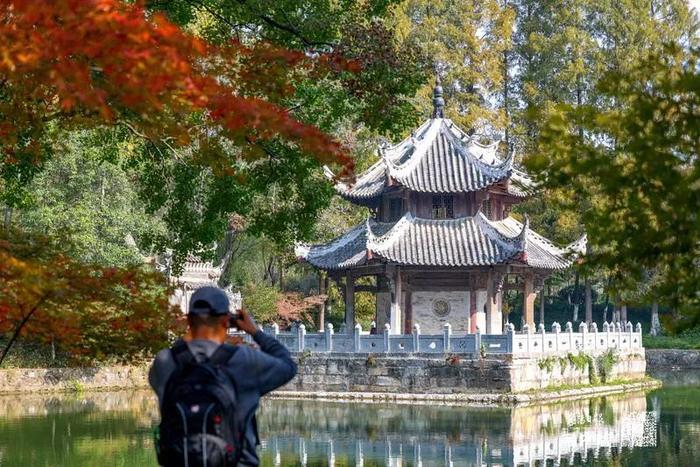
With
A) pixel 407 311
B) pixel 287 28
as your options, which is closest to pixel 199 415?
pixel 287 28

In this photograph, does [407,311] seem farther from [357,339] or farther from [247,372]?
[247,372]

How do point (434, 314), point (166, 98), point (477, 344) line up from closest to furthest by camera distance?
point (166, 98) < point (477, 344) < point (434, 314)

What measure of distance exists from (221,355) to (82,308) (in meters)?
4.23

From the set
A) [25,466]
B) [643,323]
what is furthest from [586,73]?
[25,466]

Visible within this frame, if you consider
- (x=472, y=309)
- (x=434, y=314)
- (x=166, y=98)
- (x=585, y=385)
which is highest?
(x=166, y=98)

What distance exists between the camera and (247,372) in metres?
5.46

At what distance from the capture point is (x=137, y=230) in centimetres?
3384

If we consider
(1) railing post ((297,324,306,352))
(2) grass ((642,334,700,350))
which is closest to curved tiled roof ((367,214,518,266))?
(1) railing post ((297,324,306,352))

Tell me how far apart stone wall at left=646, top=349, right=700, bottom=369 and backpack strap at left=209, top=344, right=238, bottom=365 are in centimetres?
4334

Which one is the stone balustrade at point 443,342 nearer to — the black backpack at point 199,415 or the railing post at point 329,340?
the railing post at point 329,340

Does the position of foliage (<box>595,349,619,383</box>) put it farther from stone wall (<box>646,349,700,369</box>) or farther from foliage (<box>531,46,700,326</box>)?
foliage (<box>531,46,700,326</box>)

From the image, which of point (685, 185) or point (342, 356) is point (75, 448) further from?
point (685, 185)

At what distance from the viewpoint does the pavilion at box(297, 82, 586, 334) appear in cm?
3341

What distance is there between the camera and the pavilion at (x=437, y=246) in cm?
3341
